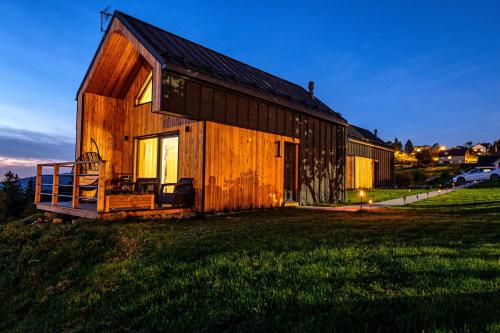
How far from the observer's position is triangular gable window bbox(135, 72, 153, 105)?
10.2m

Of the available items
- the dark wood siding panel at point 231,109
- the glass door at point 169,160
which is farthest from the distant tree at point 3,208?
the dark wood siding panel at point 231,109

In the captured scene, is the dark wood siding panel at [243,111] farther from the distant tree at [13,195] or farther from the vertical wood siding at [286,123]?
the distant tree at [13,195]

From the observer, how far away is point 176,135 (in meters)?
9.30

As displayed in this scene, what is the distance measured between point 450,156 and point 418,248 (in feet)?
276

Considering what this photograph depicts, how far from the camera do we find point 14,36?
2138 cm

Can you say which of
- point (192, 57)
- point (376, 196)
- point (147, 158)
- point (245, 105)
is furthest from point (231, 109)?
point (376, 196)

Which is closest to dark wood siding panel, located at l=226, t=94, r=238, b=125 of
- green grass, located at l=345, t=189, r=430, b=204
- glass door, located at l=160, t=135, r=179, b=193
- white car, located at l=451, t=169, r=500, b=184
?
Result: glass door, located at l=160, t=135, r=179, b=193

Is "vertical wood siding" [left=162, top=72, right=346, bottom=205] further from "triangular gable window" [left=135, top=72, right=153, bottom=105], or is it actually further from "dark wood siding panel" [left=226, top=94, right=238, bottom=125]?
"triangular gable window" [left=135, top=72, right=153, bottom=105]

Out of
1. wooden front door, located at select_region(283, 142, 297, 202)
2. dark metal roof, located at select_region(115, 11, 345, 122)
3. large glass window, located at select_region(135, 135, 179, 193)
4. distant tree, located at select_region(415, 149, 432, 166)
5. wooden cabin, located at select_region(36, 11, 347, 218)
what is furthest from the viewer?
distant tree, located at select_region(415, 149, 432, 166)

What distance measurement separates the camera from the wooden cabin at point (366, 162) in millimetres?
22656

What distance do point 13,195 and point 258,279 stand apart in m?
17.2

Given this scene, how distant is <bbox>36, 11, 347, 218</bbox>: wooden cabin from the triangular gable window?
35 millimetres

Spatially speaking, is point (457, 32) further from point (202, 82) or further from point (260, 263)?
point (260, 263)

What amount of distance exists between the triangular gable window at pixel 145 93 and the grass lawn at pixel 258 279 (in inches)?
218
